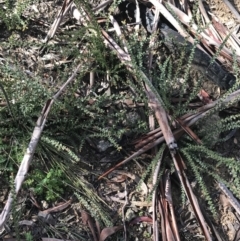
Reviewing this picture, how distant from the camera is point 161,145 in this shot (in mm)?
2225

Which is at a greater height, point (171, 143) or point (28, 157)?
point (28, 157)

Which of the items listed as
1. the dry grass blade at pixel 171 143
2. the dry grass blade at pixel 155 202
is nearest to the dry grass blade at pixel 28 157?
the dry grass blade at pixel 171 143

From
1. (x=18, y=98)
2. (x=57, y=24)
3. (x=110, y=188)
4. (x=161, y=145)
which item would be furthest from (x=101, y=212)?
(x=57, y=24)

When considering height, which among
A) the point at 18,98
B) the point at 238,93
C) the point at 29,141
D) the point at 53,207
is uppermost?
the point at 18,98

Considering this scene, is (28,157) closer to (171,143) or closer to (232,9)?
(171,143)

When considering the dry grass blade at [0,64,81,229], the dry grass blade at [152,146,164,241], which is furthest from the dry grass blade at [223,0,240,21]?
the dry grass blade at [0,64,81,229]

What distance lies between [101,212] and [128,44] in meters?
0.76

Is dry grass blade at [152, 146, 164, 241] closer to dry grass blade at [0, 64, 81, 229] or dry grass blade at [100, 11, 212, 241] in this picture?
dry grass blade at [100, 11, 212, 241]

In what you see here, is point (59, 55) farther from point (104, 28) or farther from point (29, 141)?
point (29, 141)

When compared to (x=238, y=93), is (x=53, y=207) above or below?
above

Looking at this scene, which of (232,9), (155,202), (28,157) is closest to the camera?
(28,157)

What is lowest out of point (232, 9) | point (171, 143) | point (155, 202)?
point (155, 202)

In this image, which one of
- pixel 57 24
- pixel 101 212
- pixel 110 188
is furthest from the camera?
pixel 57 24

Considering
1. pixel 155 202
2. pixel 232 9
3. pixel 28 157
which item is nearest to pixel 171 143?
pixel 155 202
